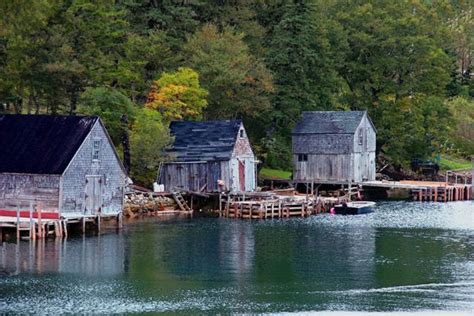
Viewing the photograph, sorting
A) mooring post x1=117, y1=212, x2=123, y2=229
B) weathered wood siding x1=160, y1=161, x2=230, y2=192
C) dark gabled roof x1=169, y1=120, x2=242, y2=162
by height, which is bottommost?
mooring post x1=117, y1=212, x2=123, y2=229

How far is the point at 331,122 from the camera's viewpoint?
8844cm

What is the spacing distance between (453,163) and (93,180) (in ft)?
176

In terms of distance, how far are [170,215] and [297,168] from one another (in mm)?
18570

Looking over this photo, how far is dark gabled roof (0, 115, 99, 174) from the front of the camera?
6222 cm

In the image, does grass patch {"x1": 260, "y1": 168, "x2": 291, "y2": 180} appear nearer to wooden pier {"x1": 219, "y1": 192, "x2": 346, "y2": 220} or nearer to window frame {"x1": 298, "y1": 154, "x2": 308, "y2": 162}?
window frame {"x1": 298, "y1": 154, "x2": 308, "y2": 162}

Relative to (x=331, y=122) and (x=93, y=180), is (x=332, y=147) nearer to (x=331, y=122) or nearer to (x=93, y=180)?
(x=331, y=122)

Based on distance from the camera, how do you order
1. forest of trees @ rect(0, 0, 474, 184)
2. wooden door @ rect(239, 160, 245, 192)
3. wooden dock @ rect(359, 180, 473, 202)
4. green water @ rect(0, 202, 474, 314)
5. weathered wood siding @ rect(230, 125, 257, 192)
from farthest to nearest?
wooden dock @ rect(359, 180, 473, 202), wooden door @ rect(239, 160, 245, 192), weathered wood siding @ rect(230, 125, 257, 192), forest of trees @ rect(0, 0, 474, 184), green water @ rect(0, 202, 474, 314)

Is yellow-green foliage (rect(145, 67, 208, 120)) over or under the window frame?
over

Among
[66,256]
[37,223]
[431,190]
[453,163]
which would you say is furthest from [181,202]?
[453,163]

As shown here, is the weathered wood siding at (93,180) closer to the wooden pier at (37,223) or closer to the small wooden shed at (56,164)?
the small wooden shed at (56,164)

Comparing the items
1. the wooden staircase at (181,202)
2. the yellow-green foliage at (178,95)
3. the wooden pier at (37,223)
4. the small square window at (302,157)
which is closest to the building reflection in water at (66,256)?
the wooden pier at (37,223)

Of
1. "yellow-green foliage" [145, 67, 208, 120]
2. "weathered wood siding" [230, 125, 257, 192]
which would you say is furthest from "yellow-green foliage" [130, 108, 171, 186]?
"weathered wood siding" [230, 125, 257, 192]

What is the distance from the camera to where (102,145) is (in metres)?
Answer: 64.4

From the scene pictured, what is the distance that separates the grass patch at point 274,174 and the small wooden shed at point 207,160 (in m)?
14.1
